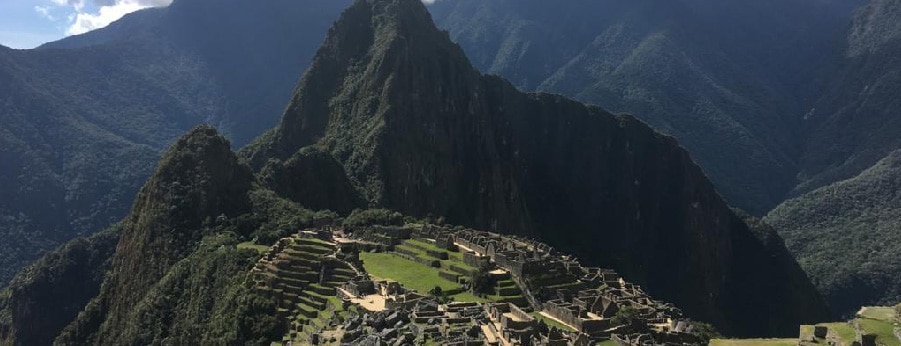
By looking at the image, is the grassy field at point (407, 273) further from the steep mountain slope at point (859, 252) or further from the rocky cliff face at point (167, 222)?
the steep mountain slope at point (859, 252)

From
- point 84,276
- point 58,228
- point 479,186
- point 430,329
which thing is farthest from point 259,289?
point 58,228

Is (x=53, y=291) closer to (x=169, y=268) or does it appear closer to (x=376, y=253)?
(x=169, y=268)

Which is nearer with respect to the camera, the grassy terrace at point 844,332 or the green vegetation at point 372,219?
the grassy terrace at point 844,332

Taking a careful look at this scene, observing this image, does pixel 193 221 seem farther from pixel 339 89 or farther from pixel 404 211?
pixel 339 89

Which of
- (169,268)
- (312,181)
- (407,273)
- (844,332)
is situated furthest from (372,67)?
(844,332)

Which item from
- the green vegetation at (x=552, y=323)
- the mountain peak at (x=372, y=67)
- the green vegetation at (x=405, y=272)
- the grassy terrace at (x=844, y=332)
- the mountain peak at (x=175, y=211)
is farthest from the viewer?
the mountain peak at (x=372, y=67)

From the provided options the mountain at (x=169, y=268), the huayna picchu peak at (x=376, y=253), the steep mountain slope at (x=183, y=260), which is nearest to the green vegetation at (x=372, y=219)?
the huayna picchu peak at (x=376, y=253)
